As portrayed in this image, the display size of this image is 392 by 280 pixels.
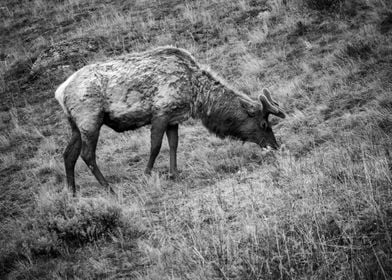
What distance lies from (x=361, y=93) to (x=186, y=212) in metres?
5.38

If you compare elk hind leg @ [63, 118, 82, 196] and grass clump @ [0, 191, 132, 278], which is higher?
grass clump @ [0, 191, 132, 278]

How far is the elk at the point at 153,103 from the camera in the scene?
775 centimetres

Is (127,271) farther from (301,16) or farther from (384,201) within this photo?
(301,16)

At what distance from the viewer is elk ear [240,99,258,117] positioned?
8.21 m

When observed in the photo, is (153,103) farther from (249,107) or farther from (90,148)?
(249,107)

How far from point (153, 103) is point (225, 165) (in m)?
1.85

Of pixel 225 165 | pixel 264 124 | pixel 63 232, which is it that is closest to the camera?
pixel 63 232

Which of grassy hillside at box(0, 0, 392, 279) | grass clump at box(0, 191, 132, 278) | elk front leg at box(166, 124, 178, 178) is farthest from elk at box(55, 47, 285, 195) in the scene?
grass clump at box(0, 191, 132, 278)

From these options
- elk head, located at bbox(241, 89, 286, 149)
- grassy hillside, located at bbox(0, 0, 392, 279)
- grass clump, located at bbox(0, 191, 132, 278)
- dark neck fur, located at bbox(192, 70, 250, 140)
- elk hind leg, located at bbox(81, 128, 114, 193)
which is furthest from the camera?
dark neck fur, located at bbox(192, 70, 250, 140)

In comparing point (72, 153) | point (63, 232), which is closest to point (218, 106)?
point (72, 153)

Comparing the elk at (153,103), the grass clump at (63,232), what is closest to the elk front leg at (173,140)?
the elk at (153,103)

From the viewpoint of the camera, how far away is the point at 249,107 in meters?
8.26

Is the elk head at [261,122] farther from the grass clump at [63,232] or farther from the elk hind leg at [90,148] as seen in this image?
the grass clump at [63,232]

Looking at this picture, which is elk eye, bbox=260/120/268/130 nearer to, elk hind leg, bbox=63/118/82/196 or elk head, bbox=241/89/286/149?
elk head, bbox=241/89/286/149
